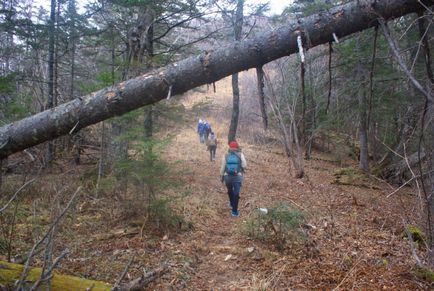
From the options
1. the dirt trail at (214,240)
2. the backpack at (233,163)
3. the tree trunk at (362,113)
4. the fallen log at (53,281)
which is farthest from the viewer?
the tree trunk at (362,113)

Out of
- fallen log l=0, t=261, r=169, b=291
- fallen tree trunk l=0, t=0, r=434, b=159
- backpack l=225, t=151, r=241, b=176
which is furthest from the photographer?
backpack l=225, t=151, r=241, b=176

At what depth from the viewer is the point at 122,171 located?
7059 millimetres

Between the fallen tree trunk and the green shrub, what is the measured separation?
3.34 meters

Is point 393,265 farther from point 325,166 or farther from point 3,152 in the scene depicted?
point 325,166

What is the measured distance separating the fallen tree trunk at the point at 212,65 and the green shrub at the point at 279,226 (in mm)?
3335

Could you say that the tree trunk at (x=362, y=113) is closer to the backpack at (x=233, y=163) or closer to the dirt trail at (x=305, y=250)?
the dirt trail at (x=305, y=250)

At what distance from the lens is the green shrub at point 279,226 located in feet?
19.3

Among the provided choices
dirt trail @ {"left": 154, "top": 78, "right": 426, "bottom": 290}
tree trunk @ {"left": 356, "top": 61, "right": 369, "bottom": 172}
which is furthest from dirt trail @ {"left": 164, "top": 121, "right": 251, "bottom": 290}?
tree trunk @ {"left": 356, "top": 61, "right": 369, "bottom": 172}

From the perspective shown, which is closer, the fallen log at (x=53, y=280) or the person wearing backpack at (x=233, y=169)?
the fallen log at (x=53, y=280)

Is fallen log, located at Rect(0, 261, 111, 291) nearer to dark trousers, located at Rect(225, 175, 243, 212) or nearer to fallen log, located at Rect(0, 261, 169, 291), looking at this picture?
fallen log, located at Rect(0, 261, 169, 291)

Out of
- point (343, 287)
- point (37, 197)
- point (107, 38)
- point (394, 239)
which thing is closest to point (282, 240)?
point (343, 287)

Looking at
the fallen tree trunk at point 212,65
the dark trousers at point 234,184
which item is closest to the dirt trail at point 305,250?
the dark trousers at point 234,184

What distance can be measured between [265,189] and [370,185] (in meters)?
4.39

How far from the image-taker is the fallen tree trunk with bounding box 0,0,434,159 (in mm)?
3123
